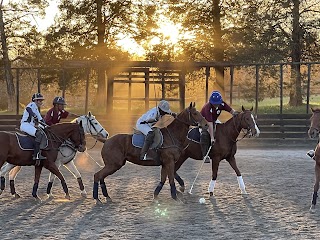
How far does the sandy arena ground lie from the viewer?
909 cm

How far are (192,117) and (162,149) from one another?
90 centimetres

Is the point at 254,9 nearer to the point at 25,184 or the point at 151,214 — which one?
the point at 25,184

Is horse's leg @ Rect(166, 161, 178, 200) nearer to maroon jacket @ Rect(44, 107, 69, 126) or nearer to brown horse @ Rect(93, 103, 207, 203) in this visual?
brown horse @ Rect(93, 103, 207, 203)

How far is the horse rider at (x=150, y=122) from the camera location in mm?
11945

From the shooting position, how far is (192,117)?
11953 mm

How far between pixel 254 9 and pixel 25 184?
23.1 metres

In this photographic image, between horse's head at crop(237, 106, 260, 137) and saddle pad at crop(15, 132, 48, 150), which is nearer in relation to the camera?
saddle pad at crop(15, 132, 48, 150)

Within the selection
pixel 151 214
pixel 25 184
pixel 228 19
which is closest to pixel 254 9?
pixel 228 19

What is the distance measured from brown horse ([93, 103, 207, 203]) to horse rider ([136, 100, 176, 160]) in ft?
0.80

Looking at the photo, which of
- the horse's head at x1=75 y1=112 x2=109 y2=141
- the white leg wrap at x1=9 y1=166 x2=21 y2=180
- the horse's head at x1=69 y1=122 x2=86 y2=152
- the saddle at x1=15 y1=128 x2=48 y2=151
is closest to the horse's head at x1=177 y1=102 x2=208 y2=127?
the horse's head at x1=69 y1=122 x2=86 y2=152

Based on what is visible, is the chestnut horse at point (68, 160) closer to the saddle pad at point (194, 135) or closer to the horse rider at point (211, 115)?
the saddle pad at point (194, 135)

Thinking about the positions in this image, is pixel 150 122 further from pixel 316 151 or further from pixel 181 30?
pixel 181 30

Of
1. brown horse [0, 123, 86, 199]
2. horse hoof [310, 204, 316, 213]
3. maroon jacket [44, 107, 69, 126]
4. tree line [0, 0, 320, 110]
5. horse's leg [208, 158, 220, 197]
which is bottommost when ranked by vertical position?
horse hoof [310, 204, 316, 213]

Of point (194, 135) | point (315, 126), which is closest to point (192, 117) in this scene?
point (194, 135)
